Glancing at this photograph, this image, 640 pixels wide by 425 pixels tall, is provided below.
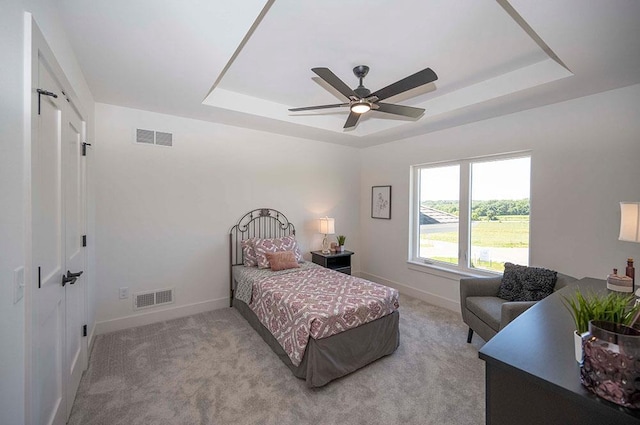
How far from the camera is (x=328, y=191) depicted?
4.82 meters

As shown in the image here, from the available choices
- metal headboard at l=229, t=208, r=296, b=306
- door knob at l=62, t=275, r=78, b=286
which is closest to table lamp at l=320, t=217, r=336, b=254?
metal headboard at l=229, t=208, r=296, b=306

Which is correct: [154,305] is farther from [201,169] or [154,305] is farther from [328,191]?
[328,191]

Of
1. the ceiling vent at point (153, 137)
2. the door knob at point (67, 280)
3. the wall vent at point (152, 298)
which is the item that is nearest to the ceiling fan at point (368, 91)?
the ceiling vent at point (153, 137)

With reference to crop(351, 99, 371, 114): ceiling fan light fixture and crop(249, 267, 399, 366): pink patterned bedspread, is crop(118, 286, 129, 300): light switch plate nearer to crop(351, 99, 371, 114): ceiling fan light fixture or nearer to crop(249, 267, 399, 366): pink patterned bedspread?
crop(249, 267, 399, 366): pink patterned bedspread

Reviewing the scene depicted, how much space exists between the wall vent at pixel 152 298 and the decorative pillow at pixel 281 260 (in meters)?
1.31

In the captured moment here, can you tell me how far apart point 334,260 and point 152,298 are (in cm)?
255

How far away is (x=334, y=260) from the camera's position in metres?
4.39

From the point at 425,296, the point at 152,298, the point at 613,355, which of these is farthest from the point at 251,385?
the point at 425,296

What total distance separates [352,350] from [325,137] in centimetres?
319

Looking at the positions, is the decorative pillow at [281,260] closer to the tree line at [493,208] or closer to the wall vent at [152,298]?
the wall vent at [152,298]

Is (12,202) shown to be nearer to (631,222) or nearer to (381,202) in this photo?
(631,222)

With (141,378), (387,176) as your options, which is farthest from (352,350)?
(387,176)

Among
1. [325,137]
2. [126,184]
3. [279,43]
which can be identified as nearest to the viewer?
[279,43]

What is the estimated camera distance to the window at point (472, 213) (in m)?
3.27
